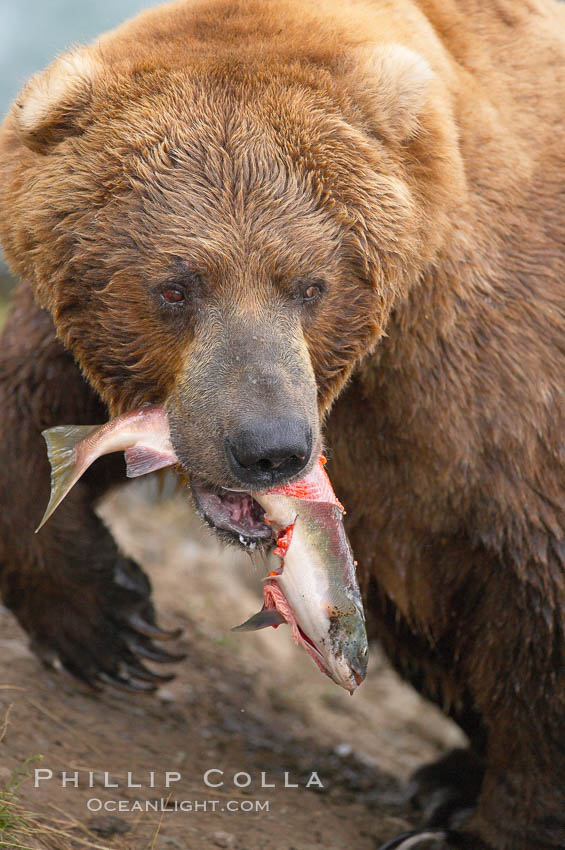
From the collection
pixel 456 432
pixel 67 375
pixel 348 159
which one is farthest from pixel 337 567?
pixel 67 375

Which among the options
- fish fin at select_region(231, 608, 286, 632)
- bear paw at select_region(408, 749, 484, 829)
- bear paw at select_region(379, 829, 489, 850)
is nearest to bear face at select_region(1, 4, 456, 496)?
fish fin at select_region(231, 608, 286, 632)

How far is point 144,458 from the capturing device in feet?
10.5

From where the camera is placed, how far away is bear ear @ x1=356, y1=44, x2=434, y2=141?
3.17m

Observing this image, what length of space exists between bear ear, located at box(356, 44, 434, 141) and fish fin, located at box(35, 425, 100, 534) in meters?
1.26

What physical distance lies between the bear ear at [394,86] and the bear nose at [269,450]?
99 centimetres

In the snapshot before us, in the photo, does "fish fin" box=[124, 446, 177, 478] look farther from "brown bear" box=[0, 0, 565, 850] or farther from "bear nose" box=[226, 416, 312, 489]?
"bear nose" box=[226, 416, 312, 489]

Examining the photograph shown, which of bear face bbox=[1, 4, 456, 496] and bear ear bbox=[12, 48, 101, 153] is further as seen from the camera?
bear ear bbox=[12, 48, 101, 153]

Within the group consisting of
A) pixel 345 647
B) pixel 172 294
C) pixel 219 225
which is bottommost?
pixel 345 647

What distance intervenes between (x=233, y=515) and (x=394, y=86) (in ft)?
4.35

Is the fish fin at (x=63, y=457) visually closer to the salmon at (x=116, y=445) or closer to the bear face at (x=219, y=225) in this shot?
the salmon at (x=116, y=445)

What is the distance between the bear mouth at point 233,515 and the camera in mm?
3215

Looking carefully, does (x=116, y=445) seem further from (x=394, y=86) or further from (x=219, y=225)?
(x=394, y=86)

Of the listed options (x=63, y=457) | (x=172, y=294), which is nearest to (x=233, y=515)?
(x=63, y=457)

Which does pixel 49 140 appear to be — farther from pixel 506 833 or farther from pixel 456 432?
pixel 506 833
